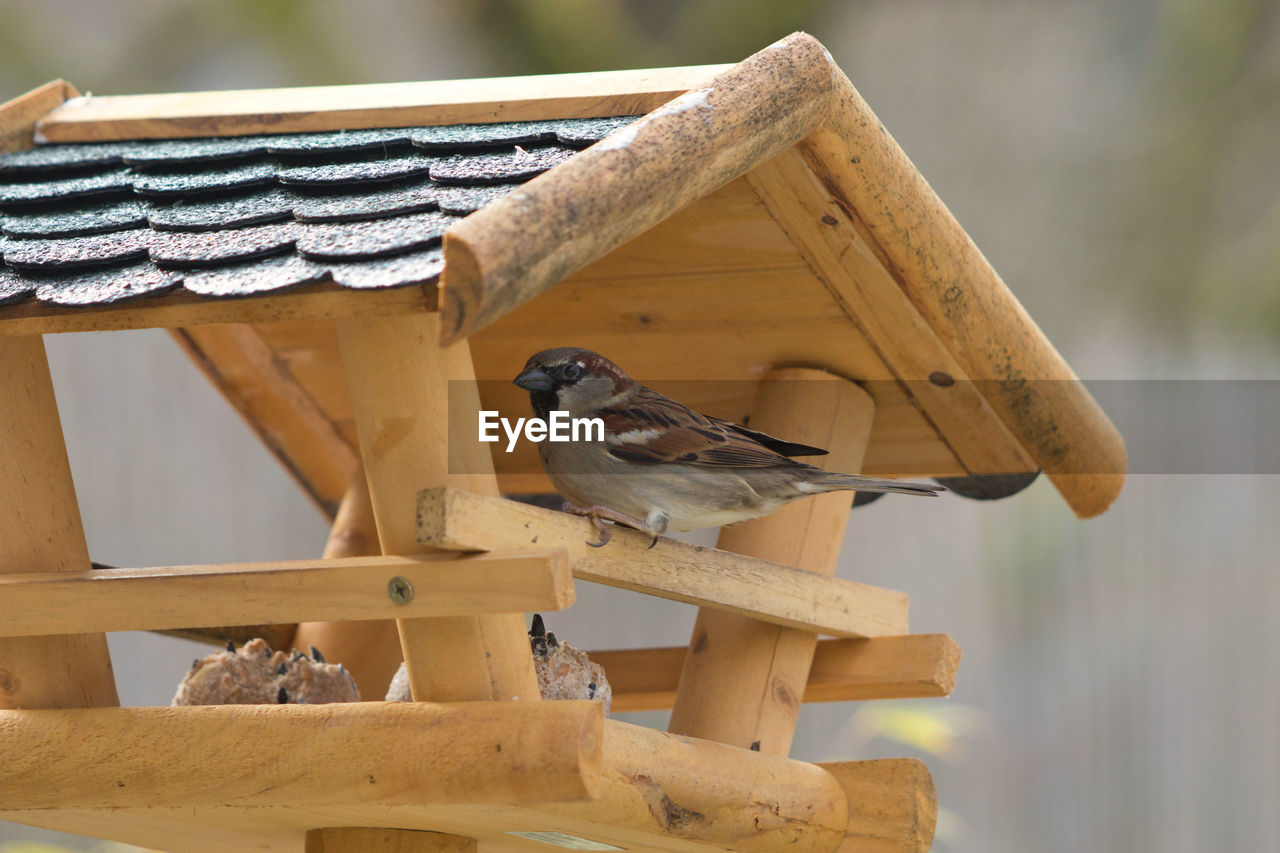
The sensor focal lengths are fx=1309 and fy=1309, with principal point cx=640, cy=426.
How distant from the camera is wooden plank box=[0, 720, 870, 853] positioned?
129 centimetres

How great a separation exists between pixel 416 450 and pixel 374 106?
581mm

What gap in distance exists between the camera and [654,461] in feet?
4.65

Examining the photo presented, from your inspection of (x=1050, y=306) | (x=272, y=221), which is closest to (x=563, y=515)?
(x=272, y=221)

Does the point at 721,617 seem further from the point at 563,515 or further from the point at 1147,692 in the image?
the point at 1147,692

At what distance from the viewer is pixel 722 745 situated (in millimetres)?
1521

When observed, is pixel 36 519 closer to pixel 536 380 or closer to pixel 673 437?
pixel 536 380

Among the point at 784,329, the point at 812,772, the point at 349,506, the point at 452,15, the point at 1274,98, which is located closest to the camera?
the point at 812,772

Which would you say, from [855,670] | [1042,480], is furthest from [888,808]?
[1042,480]

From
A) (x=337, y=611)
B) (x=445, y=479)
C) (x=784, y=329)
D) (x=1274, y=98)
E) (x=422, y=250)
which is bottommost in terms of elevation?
(x=337, y=611)

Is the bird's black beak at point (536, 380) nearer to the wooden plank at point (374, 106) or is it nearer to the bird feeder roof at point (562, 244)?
the bird feeder roof at point (562, 244)

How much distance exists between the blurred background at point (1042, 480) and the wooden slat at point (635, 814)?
1.42 metres

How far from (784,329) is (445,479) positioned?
2.31 feet

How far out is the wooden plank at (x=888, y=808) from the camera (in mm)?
1658

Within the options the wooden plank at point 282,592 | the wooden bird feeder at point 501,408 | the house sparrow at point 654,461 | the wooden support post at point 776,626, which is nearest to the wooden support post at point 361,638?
the wooden bird feeder at point 501,408
